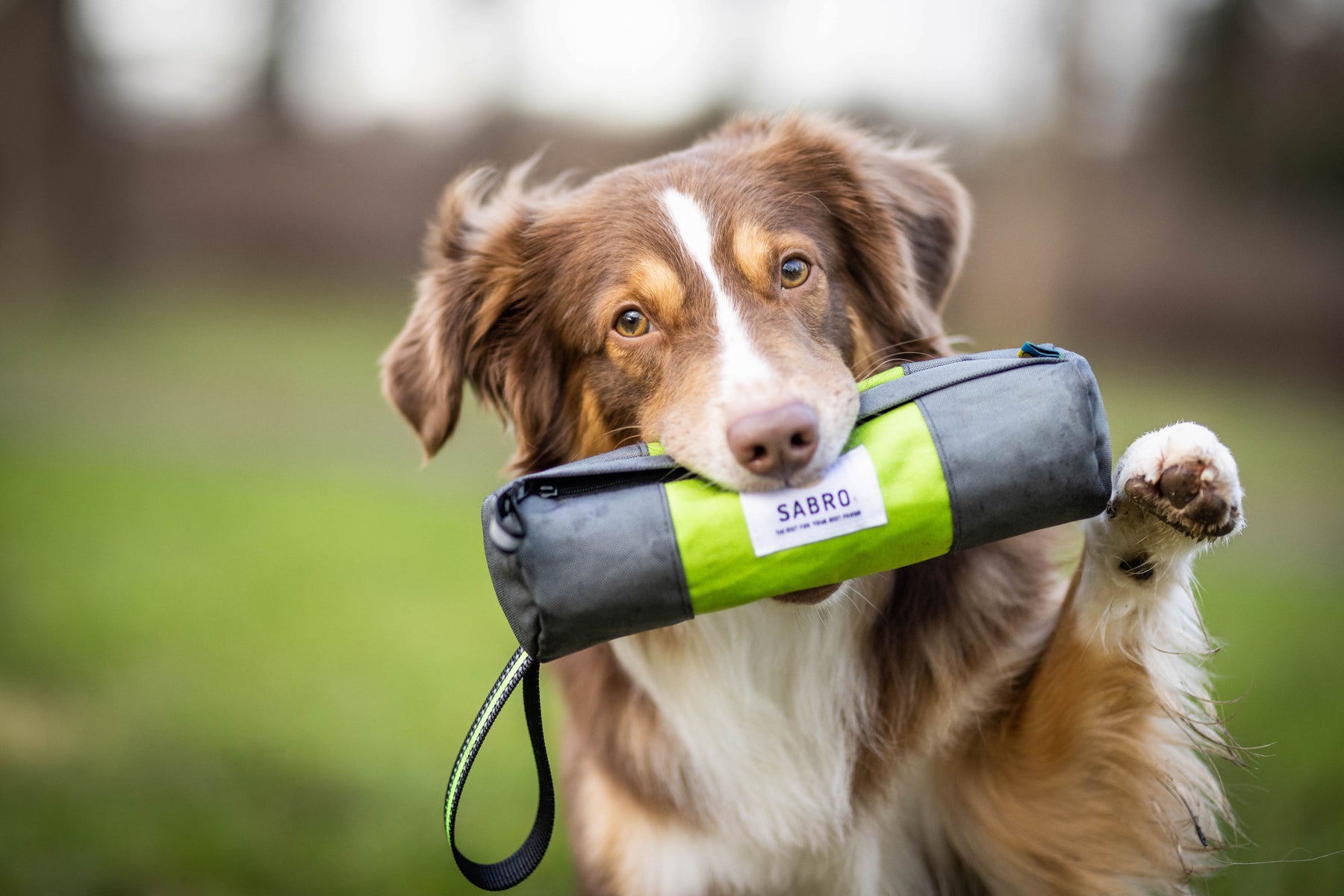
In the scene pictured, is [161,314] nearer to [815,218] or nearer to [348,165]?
[348,165]

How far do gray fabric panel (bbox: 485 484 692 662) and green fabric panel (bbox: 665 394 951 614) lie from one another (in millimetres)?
48

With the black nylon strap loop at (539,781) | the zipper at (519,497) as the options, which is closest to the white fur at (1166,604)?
the zipper at (519,497)

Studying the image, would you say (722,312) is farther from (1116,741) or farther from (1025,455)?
(1116,741)

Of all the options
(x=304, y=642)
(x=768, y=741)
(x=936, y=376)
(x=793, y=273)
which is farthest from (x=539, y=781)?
(x=304, y=642)

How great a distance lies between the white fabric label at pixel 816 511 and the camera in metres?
2.31

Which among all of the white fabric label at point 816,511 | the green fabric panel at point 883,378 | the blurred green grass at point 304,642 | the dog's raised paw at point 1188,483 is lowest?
the blurred green grass at point 304,642

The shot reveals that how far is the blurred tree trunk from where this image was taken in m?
20.4

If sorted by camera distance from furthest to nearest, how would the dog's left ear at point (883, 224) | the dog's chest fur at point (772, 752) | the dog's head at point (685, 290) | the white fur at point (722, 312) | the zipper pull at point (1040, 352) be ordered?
the dog's left ear at point (883, 224)
the dog's chest fur at point (772, 752)
the dog's head at point (685, 290)
the white fur at point (722, 312)
the zipper pull at point (1040, 352)

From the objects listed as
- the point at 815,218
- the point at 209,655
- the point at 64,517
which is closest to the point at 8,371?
the point at 64,517

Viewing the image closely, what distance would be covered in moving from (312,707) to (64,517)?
17.7 feet

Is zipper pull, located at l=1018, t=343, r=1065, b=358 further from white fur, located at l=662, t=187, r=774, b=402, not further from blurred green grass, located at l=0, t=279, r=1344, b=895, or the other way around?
blurred green grass, located at l=0, t=279, r=1344, b=895

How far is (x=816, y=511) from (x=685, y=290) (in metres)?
0.90

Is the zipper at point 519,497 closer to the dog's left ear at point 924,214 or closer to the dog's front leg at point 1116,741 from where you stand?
the dog's front leg at point 1116,741

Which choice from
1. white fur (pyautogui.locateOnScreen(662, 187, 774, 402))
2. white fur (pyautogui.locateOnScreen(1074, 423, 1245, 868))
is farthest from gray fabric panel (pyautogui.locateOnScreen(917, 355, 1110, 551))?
white fur (pyautogui.locateOnScreen(662, 187, 774, 402))
